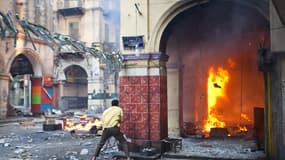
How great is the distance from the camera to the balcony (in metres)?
35.1

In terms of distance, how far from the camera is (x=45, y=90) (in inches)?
1046

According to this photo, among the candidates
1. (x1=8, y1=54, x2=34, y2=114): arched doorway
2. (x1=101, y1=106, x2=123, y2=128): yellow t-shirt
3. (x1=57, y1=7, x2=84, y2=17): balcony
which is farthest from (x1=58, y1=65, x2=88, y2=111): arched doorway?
(x1=101, y1=106, x2=123, y2=128): yellow t-shirt

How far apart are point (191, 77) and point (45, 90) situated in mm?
15246

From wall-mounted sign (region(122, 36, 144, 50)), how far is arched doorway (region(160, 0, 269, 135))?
3.71 metres

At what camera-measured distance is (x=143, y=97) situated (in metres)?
10.0

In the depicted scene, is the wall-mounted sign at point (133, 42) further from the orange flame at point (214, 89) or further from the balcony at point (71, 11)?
the balcony at point (71, 11)

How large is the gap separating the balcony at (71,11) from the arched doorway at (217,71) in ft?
74.6

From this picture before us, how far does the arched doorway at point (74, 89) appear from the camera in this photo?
35.4 meters

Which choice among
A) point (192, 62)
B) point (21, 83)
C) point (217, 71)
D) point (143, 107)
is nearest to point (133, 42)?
point (143, 107)

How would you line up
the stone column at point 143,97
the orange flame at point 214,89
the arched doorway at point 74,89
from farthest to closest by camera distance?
the arched doorway at point 74,89, the orange flame at point 214,89, the stone column at point 143,97

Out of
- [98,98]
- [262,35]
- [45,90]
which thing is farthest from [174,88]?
[98,98]

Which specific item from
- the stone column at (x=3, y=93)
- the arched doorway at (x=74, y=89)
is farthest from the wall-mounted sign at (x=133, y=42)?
the arched doorway at (x=74, y=89)

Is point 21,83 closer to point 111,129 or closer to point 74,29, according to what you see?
point 74,29

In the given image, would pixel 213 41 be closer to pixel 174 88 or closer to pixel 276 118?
pixel 174 88
